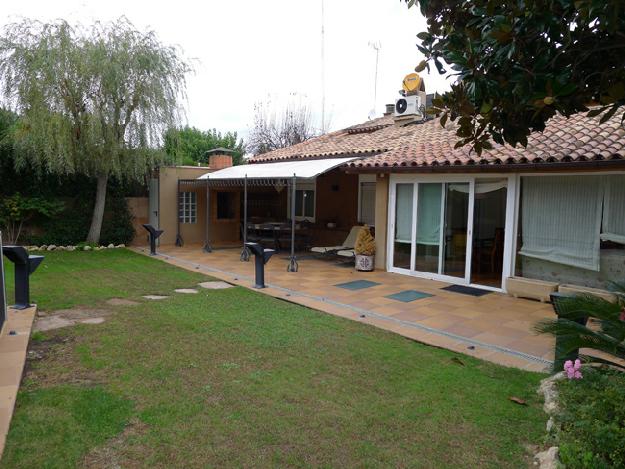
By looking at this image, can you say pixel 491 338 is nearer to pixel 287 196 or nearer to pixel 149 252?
pixel 149 252

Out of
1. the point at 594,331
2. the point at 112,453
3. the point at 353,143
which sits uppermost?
the point at 353,143

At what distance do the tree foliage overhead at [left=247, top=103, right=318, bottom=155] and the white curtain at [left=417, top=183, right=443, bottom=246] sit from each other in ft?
91.2

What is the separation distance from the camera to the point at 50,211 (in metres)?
18.0

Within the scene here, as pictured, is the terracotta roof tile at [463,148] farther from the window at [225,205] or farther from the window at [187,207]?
the window at [187,207]

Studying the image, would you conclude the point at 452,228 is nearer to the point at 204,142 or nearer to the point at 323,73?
Result: the point at 323,73

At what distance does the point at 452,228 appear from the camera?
12.7 metres

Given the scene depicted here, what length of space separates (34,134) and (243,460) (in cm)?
1576

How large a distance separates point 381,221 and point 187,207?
10.3m

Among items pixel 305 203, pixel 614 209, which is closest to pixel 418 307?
pixel 614 209

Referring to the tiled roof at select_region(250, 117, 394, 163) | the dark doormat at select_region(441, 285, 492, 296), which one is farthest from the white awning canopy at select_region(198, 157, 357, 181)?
the dark doormat at select_region(441, 285, 492, 296)

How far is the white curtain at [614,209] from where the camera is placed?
9.82 metres

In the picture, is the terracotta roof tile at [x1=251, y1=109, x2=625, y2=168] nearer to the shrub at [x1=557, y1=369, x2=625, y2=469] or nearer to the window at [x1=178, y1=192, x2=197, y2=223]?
the shrub at [x1=557, y1=369, x2=625, y2=469]

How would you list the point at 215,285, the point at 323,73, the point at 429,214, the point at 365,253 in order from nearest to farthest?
the point at 215,285 → the point at 429,214 → the point at 365,253 → the point at 323,73

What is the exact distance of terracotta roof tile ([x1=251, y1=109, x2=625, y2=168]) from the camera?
10.1 metres
